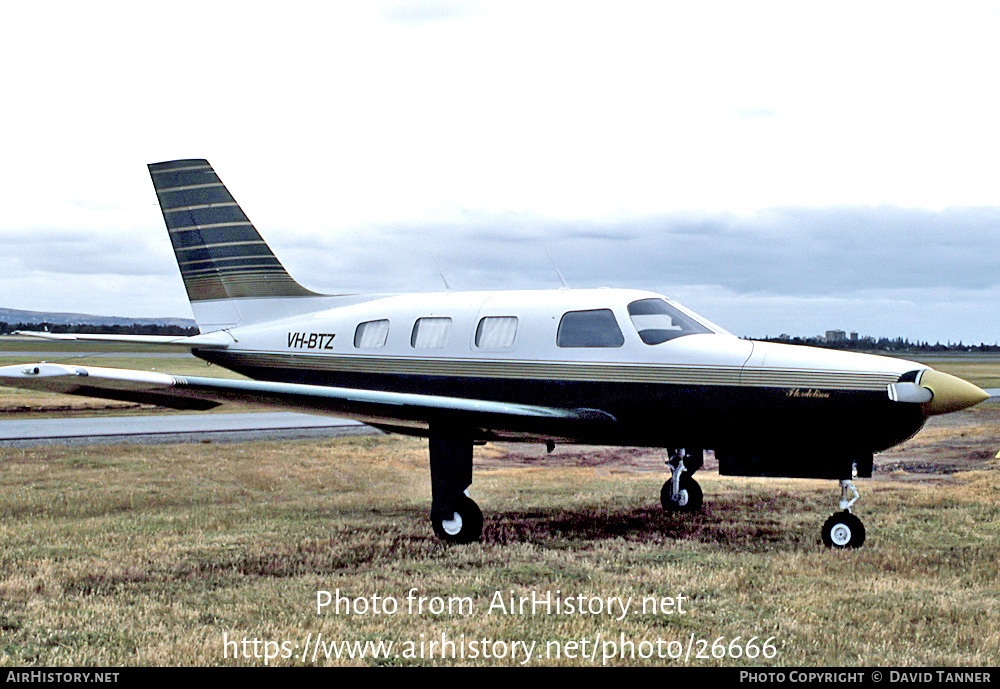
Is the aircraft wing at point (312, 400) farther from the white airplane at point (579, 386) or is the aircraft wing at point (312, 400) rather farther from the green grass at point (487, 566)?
the green grass at point (487, 566)

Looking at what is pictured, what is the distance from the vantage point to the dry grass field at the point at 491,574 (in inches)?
245

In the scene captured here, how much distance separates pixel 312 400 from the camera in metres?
9.39

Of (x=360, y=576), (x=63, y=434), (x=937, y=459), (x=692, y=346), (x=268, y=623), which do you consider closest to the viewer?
(x=268, y=623)

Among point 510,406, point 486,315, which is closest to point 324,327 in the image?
point 486,315

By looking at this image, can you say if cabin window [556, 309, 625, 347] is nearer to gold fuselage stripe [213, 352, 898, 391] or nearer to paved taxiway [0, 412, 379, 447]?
gold fuselage stripe [213, 352, 898, 391]

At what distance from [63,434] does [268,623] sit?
16107mm

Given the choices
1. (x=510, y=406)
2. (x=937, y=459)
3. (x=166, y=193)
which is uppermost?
(x=166, y=193)

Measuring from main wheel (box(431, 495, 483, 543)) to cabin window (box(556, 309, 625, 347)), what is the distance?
2183 millimetres

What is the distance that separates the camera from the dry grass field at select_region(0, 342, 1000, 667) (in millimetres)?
6230

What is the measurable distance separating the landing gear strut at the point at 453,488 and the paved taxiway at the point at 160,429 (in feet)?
38.2

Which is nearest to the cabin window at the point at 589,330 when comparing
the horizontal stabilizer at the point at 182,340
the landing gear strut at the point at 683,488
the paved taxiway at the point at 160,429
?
the landing gear strut at the point at 683,488

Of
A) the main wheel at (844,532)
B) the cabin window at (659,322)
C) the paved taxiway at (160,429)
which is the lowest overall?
the paved taxiway at (160,429)

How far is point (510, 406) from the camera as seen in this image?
32.5 ft
